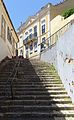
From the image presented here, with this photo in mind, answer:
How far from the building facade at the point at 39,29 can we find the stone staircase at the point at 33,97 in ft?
54.3

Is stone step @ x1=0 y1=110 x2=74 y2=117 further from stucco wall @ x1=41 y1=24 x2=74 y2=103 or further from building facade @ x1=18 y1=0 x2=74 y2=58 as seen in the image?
building facade @ x1=18 y1=0 x2=74 y2=58

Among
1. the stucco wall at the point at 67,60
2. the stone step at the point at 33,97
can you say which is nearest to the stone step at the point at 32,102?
the stone step at the point at 33,97

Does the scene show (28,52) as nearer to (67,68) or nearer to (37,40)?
(37,40)

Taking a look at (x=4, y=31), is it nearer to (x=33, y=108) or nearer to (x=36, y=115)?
(x=33, y=108)

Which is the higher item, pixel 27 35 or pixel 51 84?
pixel 27 35

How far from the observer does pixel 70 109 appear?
37.3 feet

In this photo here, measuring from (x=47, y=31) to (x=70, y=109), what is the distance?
2725 centimetres

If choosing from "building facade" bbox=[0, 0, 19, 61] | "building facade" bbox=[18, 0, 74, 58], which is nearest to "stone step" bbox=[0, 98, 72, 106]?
"building facade" bbox=[0, 0, 19, 61]

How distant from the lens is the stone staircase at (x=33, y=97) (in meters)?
10.6

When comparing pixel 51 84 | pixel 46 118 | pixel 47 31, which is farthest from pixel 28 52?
pixel 46 118

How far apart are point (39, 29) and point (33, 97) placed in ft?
104

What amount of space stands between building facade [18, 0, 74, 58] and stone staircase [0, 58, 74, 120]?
16536 millimetres

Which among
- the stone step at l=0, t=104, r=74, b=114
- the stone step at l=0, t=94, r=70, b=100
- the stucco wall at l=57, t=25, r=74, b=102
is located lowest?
the stone step at l=0, t=104, r=74, b=114

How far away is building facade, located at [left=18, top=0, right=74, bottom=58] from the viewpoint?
38.4 meters
